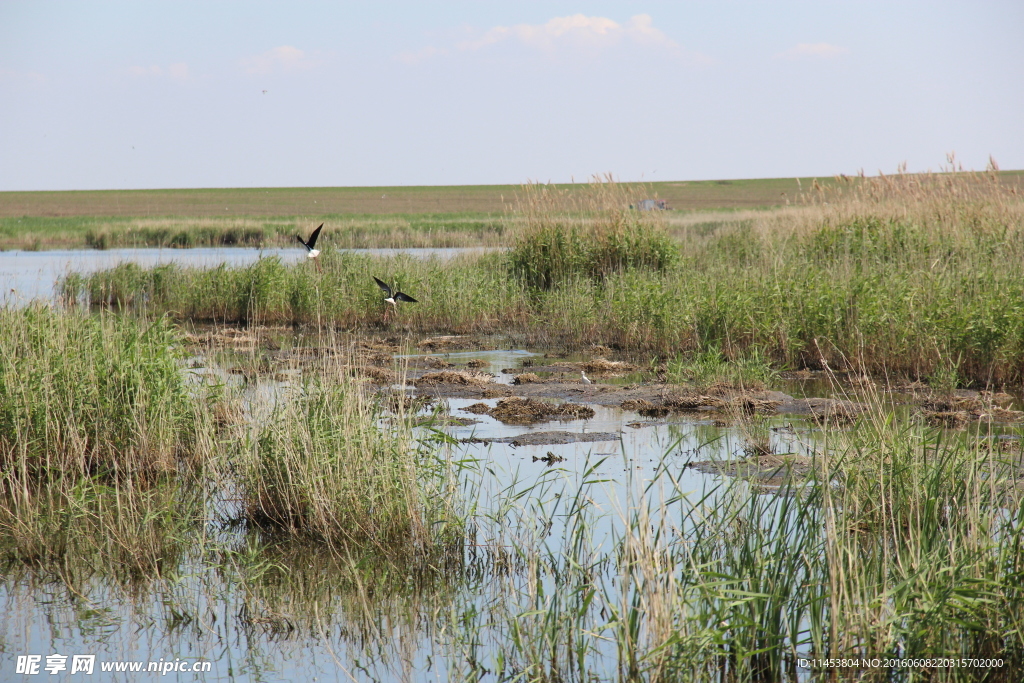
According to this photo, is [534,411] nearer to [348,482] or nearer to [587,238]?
[348,482]

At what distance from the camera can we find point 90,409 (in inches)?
221

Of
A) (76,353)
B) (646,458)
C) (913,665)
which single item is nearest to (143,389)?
(76,353)

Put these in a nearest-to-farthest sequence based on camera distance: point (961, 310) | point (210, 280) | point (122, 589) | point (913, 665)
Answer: point (913, 665) → point (122, 589) → point (961, 310) → point (210, 280)

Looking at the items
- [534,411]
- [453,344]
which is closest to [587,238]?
[453,344]

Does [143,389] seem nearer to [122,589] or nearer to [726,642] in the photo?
[122,589]

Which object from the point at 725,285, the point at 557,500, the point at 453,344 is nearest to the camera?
the point at 557,500

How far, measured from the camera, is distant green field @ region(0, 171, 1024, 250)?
125 feet

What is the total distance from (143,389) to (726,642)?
4203 mm

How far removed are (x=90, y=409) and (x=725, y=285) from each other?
24.5ft

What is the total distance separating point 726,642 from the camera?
3033 millimetres

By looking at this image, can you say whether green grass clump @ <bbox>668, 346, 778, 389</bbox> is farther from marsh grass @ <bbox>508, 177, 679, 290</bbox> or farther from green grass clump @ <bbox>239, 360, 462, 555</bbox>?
marsh grass @ <bbox>508, 177, 679, 290</bbox>

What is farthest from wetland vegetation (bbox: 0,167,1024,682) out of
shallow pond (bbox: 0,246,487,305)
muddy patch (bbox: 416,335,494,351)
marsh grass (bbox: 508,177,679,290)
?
shallow pond (bbox: 0,246,487,305)

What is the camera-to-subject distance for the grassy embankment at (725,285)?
29.3ft

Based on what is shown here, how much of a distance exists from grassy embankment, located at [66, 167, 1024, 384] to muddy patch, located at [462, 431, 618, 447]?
2.47 metres
